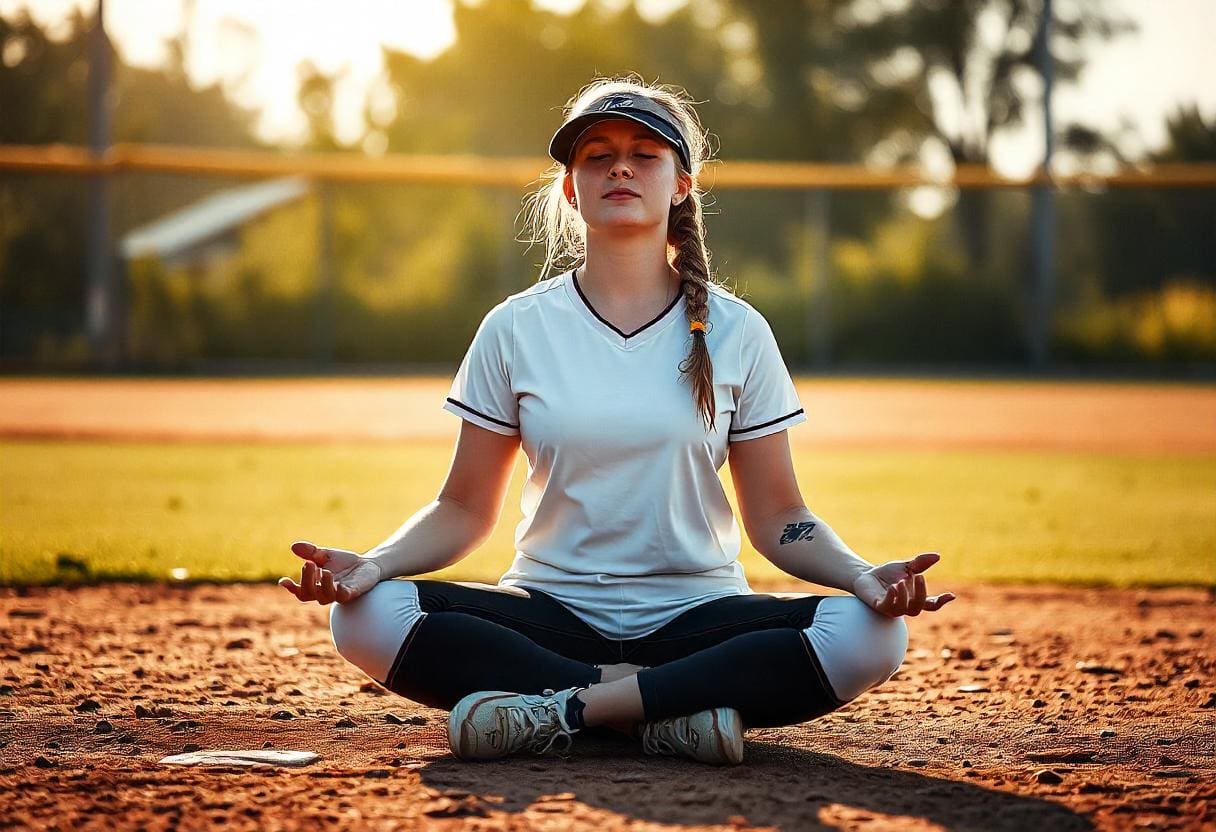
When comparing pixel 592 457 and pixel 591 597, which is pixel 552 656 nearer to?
pixel 591 597

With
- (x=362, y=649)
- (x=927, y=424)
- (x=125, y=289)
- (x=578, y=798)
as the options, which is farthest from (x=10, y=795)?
(x=125, y=289)

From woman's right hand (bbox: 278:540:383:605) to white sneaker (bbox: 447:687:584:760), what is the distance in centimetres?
32

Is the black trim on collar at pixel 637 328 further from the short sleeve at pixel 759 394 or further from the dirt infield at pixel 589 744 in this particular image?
the dirt infield at pixel 589 744

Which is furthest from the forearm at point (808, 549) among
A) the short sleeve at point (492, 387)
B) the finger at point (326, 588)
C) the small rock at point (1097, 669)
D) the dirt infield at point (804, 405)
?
Answer: the dirt infield at point (804, 405)

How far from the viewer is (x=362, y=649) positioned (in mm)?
3219

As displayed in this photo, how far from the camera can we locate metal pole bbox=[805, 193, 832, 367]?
19.9 metres

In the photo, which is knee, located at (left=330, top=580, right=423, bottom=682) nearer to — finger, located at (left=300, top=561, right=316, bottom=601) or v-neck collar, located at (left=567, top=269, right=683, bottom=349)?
finger, located at (left=300, top=561, right=316, bottom=601)

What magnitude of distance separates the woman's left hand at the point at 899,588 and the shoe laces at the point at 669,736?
0.44m

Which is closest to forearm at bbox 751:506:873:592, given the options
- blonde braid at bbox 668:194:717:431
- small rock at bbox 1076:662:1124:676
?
blonde braid at bbox 668:194:717:431

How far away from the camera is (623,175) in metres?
3.34

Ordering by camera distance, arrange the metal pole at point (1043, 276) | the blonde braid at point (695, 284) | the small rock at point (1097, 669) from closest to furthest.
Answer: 1. the blonde braid at point (695, 284)
2. the small rock at point (1097, 669)
3. the metal pole at point (1043, 276)

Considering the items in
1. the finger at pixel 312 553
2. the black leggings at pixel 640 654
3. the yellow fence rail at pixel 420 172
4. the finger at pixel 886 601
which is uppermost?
the yellow fence rail at pixel 420 172

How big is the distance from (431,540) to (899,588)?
1013mm

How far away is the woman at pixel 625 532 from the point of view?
10.2ft
